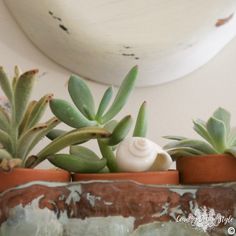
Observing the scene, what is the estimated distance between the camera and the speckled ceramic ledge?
0.94 feet

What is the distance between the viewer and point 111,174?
331 millimetres

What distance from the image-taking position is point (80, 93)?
35cm

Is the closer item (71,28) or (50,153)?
(50,153)

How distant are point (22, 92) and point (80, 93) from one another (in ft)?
0.18

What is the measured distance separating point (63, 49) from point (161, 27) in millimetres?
140

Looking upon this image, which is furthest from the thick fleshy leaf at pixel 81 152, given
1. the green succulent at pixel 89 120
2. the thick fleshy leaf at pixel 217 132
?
the thick fleshy leaf at pixel 217 132

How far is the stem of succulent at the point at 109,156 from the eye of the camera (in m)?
0.36

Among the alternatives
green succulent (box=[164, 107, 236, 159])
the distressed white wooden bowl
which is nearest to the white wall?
the distressed white wooden bowl

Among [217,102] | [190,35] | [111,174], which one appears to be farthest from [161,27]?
[111,174]

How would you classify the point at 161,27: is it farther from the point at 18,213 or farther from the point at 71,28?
the point at 18,213

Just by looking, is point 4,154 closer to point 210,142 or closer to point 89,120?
point 89,120

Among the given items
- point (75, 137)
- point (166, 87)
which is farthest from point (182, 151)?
point (166, 87)

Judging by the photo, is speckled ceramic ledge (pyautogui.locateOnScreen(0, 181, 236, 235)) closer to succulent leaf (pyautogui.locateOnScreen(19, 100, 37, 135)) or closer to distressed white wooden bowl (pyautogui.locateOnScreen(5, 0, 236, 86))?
succulent leaf (pyautogui.locateOnScreen(19, 100, 37, 135))

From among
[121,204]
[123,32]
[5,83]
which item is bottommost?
[121,204]
